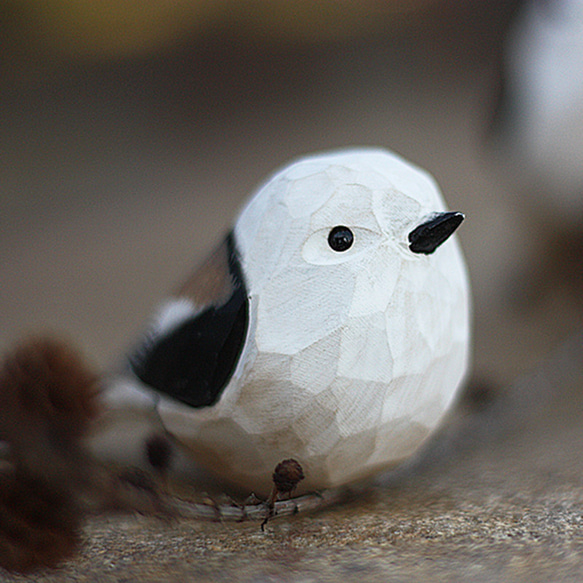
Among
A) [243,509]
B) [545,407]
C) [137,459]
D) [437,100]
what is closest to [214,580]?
[243,509]

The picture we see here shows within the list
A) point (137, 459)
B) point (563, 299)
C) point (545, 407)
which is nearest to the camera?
point (137, 459)

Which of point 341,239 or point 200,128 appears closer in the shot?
point 341,239

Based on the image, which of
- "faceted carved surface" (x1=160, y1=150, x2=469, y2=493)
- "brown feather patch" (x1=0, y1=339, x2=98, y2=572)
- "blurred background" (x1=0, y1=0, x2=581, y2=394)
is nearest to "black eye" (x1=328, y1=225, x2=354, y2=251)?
"faceted carved surface" (x1=160, y1=150, x2=469, y2=493)

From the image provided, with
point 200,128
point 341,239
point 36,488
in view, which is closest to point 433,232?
point 341,239

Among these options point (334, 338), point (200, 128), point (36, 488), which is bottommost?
point (36, 488)

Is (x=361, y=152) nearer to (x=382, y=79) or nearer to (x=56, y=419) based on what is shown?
(x=56, y=419)

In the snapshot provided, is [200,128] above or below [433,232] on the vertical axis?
above

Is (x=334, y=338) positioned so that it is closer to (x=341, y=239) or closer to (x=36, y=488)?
(x=341, y=239)
